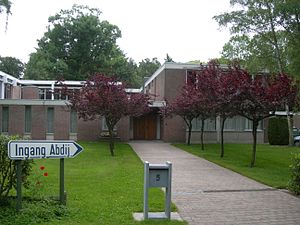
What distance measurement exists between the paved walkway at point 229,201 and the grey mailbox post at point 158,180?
461 millimetres

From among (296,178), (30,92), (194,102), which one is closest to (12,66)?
(30,92)

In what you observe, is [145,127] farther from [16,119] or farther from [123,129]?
[16,119]

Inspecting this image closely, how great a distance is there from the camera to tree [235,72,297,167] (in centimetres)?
1611

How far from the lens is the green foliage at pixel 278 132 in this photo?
32.8m

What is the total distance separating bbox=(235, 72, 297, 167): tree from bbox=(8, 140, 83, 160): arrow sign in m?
9.76

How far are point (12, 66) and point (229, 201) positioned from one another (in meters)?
78.0

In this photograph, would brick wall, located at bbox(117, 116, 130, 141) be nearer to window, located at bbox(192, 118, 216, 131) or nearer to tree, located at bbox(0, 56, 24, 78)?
window, located at bbox(192, 118, 216, 131)

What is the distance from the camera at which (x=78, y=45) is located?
59125 millimetres

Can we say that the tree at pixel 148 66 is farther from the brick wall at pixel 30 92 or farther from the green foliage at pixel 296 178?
the green foliage at pixel 296 178

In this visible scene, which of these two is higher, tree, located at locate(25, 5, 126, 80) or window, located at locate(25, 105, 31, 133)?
tree, located at locate(25, 5, 126, 80)

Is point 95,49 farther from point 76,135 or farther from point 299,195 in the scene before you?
point 299,195

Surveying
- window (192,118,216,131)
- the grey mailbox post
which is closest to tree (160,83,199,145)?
window (192,118,216,131)

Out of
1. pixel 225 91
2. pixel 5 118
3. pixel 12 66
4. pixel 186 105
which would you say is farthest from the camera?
pixel 12 66

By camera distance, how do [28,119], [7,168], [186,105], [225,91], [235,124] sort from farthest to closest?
[235,124]
[28,119]
[186,105]
[225,91]
[7,168]
